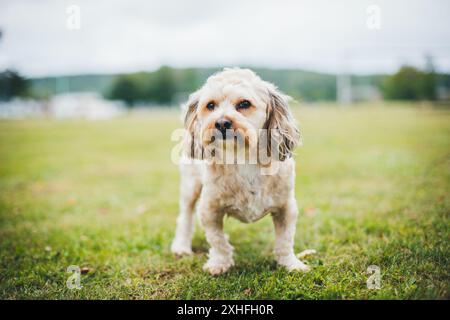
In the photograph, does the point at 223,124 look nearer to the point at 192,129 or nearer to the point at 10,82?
the point at 192,129

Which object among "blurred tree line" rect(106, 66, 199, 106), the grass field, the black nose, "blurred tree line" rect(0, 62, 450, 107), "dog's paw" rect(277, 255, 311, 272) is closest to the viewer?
the black nose

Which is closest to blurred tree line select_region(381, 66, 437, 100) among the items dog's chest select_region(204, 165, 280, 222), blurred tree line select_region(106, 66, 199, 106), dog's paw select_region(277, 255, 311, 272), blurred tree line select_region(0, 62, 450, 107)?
blurred tree line select_region(0, 62, 450, 107)

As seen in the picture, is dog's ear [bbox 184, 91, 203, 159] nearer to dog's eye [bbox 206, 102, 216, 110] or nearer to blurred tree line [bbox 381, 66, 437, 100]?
dog's eye [bbox 206, 102, 216, 110]

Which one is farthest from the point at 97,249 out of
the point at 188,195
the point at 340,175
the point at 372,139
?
the point at 372,139

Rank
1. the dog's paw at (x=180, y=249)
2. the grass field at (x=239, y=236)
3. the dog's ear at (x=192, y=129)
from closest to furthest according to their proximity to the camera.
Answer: the grass field at (x=239, y=236) < the dog's ear at (x=192, y=129) < the dog's paw at (x=180, y=249)

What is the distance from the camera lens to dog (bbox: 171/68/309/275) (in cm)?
316

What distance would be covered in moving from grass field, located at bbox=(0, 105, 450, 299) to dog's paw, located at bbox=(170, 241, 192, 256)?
0.35ft

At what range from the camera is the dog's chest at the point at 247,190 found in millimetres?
3307

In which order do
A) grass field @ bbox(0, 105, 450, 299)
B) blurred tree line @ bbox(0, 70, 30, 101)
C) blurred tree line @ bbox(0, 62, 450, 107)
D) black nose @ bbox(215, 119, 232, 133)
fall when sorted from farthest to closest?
1. blurred tree line @ bbox(0, 62, 450, 107)
2. blurred tree line @ bbox(0, 70, 30, 101)
3. grass field @ bbox(0, 105, 450, 299)
4. black nose @ bbox(215, 119, 232, 133)

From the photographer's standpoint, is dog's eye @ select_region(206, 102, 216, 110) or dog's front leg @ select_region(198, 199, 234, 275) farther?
dog's front leg @ select_region(198, 199, 234, 275)

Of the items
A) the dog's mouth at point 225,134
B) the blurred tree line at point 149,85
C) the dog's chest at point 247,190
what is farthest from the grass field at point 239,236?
the blurred tree line at point 149,85

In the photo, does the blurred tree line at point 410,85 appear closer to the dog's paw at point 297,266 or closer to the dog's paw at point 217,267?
the dog's paw at point 297,266

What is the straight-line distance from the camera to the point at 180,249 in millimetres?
4137

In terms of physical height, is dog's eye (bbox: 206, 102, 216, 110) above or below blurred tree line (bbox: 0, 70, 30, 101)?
below
